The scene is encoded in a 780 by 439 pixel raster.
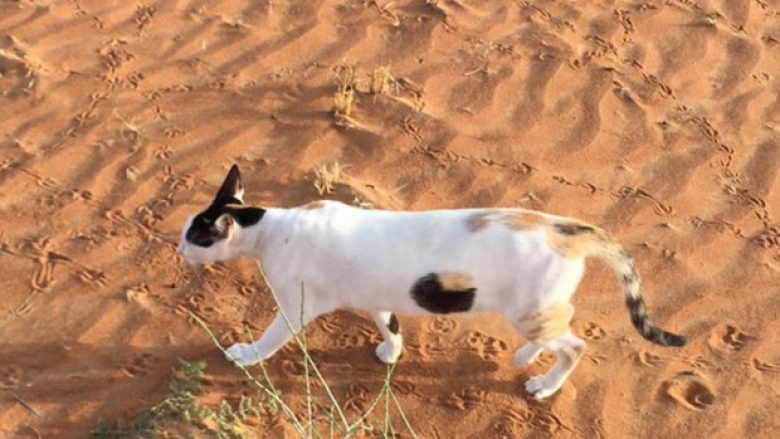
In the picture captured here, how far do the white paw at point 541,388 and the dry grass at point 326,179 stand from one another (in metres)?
1.92

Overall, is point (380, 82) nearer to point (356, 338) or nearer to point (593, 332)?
point (356, 338)

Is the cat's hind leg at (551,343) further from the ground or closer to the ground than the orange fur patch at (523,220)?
closer to the ground

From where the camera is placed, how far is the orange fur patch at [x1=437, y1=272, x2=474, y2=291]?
13.7 feet

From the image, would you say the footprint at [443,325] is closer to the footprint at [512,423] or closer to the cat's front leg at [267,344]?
the footprint at [512,423]

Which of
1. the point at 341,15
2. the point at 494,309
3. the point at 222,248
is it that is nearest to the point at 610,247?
the point at 494,309

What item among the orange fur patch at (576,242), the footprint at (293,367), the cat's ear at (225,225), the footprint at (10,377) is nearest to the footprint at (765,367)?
the orange fur patch at (576,242)

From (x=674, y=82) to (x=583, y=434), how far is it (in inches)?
132

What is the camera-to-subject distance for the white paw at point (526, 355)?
489 cm

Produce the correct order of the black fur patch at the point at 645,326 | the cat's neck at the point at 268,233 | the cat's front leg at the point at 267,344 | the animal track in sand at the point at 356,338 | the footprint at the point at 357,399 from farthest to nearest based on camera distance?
the animal track in sand at the point at 356,338 → the footprint at the point at 357,399 → the cat's front leg at the point at 267,344 → the cat's neck at the point at 268,233 → the black fur patch at the point at 645,326

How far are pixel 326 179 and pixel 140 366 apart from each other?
1.75 m

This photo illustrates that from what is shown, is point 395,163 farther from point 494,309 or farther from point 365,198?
point 494,309

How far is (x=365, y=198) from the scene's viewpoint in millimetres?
5887

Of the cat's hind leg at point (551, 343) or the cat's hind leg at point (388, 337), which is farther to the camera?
the cat's hind leg at point (388, 337)

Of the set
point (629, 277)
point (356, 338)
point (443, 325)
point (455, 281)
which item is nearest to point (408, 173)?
point (443, 325)
